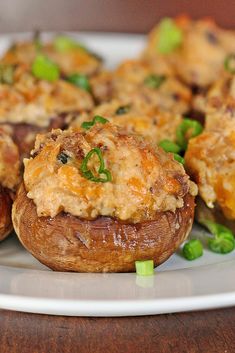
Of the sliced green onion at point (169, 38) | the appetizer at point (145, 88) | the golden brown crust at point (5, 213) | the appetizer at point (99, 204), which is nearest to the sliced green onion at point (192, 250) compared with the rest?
the appetizer at point (99, 204)

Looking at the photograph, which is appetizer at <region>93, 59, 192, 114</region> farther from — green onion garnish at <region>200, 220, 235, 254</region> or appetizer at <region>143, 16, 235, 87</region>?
green onion garnish at <region>200, 220, 235, 254</region>

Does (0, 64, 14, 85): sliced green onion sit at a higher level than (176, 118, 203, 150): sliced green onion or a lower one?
lower

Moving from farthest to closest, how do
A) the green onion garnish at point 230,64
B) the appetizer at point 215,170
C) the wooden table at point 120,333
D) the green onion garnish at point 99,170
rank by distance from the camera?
the green onion garnish at point 230,64 < the appetizer at point 215,170 < the green onion garnish at point 99,170 < the wooden table at point 120,333

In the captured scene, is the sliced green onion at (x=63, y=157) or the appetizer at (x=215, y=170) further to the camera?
the appetizer at (x=215, y=170)

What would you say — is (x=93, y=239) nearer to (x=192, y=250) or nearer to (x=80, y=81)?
(x=192, y=250)

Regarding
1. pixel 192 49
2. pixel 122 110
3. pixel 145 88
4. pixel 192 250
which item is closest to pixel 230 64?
pixel 192 49

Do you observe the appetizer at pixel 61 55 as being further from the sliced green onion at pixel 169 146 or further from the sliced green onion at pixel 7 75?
the sliced green onion at pixel 169 146

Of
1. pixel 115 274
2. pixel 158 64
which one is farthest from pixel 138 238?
pixel 158 64

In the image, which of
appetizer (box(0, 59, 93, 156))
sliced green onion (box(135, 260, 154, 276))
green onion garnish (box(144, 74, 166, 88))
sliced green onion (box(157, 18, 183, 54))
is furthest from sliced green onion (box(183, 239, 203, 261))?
sliced green onion (box(157, 18, 183, 54))
